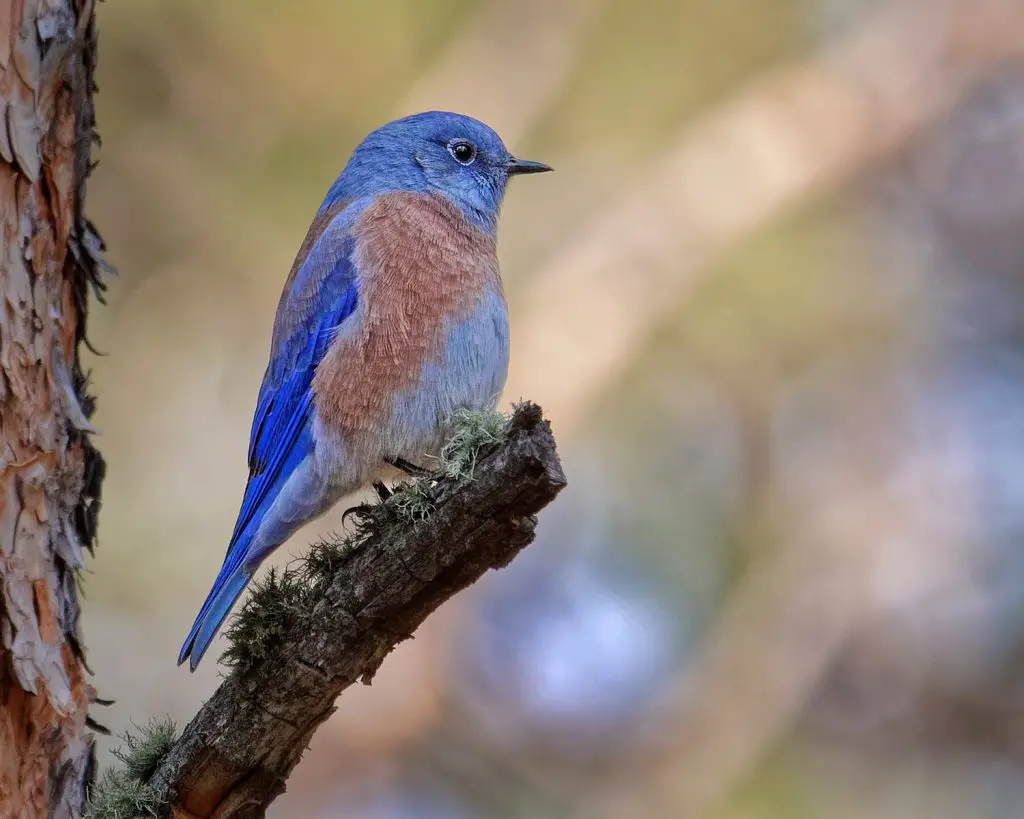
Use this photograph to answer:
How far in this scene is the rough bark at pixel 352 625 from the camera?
271 centimetres

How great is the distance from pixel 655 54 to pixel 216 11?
254cm

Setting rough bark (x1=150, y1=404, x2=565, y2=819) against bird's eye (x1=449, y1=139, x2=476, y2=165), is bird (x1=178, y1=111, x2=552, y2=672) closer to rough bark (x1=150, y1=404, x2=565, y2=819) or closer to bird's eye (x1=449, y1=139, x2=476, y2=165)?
bird's eye (x1=449, y1=139, x2=476, y2=165)

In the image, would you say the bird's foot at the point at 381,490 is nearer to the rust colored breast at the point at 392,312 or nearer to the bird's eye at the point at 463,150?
the rust colored breast at the point at 392,312

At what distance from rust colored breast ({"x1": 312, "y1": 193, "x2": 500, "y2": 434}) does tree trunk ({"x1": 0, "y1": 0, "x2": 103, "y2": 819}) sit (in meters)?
0.80

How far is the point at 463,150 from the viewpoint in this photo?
4.81 meters

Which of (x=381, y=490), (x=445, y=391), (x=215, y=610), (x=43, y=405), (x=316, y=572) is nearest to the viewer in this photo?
(x=316, y=572)

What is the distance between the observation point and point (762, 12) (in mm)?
7359

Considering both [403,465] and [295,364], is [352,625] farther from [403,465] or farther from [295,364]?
[295,364]

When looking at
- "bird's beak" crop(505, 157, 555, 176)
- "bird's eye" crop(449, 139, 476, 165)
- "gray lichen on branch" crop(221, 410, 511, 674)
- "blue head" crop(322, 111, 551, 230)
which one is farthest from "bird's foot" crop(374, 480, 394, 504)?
"bird's beak" crop(505, 157, 555, 176)

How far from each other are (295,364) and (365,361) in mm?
331

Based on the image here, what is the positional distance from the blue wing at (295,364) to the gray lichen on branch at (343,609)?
2.49 feet

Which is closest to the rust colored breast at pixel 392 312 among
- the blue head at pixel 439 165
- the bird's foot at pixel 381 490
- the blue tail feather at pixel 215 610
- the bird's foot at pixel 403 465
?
the bird's foot at pixel 403 465

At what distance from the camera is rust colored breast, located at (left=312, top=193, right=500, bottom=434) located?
3.85 m

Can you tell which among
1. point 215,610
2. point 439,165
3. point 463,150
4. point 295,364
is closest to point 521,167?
point 463,150
